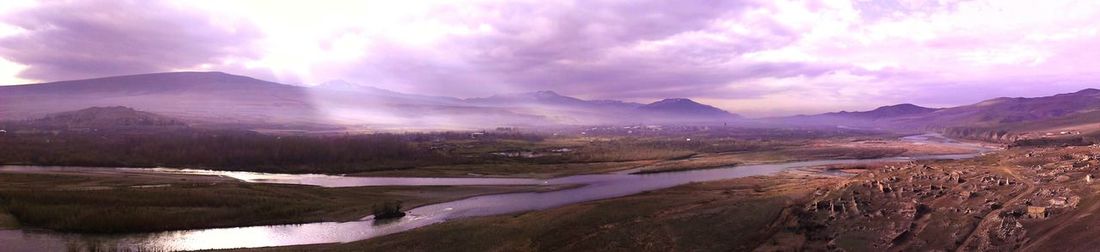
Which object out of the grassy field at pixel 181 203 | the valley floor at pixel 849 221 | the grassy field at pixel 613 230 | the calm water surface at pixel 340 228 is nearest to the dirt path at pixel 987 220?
the valley floor at pixel 849 221

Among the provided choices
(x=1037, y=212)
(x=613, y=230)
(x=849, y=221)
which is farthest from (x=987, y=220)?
(x=613, y=230)

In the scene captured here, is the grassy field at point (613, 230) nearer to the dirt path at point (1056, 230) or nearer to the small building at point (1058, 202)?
the dirt path at point (1056, 230)

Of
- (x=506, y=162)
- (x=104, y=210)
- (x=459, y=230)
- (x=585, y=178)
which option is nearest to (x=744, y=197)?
(x=459, y=230)

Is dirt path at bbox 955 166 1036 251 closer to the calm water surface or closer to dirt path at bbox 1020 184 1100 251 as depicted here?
dirt path at bbox 1020 184 1100 251

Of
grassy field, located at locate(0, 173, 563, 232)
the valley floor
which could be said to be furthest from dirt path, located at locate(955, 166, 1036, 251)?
grassy field, located at locate(0, 173, 563, 232)

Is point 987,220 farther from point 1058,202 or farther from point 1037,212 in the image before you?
point 1058,202

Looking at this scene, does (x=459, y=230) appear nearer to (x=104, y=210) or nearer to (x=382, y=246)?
(x=382, y=246)
